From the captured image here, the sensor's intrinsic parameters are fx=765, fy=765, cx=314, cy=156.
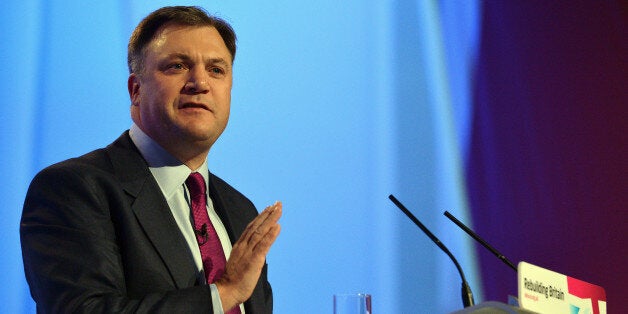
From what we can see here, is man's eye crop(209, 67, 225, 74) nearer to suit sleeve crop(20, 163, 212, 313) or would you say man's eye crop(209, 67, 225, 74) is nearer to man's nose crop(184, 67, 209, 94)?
man's nose crop(184, 67, 209, 94)

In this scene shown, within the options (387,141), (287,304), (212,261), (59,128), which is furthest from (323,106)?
(212,261)

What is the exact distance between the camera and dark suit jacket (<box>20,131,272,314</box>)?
1.69m

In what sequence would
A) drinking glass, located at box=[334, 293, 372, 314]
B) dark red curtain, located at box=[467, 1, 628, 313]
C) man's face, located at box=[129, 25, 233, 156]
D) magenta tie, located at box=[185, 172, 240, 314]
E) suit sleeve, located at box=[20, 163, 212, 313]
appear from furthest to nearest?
dark red curtain, located at box=[467, 1, 628, 313]
man's face, located at box=[129, 25, 233, 156]
magenta tie, located at box=[185, 172, 240, 314]
drinking glass, located at box=[334, 293, 372, 314]
suit sleeve, located at box=[20, 163, 212, 313]

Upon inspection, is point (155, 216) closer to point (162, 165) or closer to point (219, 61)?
point (162, 165)

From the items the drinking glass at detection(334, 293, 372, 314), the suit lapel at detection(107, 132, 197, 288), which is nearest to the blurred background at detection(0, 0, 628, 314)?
the suit lapel at detection(107, 132, 197, 288)

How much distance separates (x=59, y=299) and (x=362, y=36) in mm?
1837

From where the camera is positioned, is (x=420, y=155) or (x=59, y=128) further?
(x=420, y=155)

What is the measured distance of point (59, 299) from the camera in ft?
5.51

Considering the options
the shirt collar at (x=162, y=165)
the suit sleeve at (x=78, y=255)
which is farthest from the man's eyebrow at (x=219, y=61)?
the suit sleeve at (x=78, y=255)

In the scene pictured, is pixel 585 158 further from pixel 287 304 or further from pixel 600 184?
pixel 287 304

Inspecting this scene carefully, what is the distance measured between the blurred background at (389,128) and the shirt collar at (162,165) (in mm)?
539

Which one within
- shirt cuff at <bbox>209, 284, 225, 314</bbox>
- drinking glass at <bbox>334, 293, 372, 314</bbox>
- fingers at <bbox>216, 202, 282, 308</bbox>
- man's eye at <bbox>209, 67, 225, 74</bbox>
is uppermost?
man's eye at <bbox>209, 67, 225, 74</bbox>

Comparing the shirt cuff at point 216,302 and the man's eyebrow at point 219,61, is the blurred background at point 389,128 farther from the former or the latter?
the shirt cuff at point 216,302

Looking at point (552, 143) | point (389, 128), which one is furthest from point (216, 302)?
point (552, 143)
